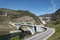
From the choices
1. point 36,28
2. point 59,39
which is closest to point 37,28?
point 36,28

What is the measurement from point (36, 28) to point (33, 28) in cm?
651

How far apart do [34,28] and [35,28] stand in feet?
11.4

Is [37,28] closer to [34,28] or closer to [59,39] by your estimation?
[34,28]

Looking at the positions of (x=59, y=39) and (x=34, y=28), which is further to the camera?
(x=34, y=28)

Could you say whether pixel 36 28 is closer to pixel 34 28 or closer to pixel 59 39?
pixel 34 28

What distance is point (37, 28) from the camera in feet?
538

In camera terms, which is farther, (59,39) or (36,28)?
(36,28)

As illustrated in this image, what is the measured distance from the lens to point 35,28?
6545 inches

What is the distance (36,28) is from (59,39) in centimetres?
10927

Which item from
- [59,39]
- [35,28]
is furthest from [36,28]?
[59,39]

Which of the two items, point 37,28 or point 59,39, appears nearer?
point 59,39

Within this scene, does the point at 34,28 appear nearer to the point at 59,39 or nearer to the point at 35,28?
the point at 35,28

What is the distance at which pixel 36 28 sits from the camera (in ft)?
542

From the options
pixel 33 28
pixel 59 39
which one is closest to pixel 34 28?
pixel 33 28
